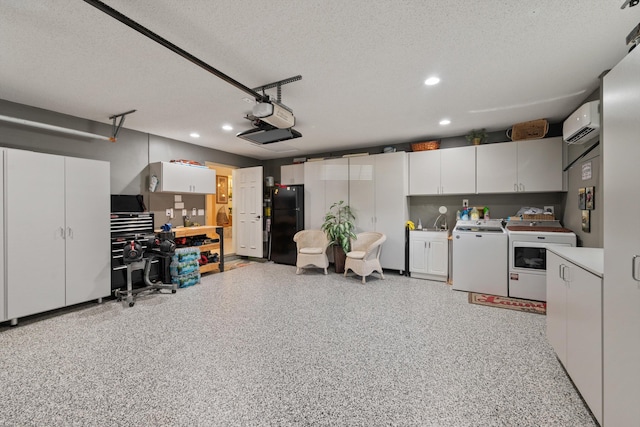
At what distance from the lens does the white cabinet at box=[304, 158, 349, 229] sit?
5379 mm

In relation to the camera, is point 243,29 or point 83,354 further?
point 83,354

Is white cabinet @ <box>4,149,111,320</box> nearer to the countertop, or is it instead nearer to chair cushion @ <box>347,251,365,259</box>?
chair cushion @ <box>347,251,365,259</box>

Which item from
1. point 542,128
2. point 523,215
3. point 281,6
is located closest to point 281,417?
point 281,6

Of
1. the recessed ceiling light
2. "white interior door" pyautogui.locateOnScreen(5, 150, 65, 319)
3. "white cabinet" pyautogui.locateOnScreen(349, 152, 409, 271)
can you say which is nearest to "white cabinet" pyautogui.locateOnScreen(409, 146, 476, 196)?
"white cabinet" pyautogui.locateOnScreen(349, 152, 409, 271)

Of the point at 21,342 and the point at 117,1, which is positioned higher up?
the point at 117,1

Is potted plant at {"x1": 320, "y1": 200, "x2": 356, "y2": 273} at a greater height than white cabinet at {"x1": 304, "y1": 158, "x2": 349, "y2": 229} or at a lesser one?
lesser

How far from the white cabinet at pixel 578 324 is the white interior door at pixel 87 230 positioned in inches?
194

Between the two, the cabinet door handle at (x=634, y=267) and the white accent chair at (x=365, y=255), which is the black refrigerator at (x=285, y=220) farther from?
the cabinet door handle at (x=634, y=267)

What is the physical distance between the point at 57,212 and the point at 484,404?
4633 mm

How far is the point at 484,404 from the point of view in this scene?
1692 mm

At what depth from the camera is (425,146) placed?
470 cm

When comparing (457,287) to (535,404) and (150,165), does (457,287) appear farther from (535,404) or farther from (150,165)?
(150,165)

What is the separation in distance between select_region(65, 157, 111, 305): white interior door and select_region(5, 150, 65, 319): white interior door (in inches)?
2.9

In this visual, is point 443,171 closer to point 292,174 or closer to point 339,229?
point 339,229
